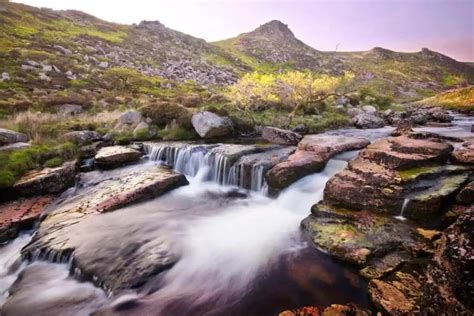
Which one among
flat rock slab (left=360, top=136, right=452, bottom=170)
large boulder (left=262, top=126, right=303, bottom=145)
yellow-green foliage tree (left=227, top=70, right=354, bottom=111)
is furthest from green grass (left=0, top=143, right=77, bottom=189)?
flat rock slab (left=360, top=136, right=452, bottom=170)

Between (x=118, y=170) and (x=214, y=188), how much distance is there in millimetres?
4715

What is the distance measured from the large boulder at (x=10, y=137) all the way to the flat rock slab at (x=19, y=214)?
478 centimetres

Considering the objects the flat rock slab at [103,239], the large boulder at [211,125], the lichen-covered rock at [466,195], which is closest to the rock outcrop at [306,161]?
the flat rock slab at [103,239]

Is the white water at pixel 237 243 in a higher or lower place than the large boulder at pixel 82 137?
→ lower

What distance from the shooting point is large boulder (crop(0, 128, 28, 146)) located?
14.3 m

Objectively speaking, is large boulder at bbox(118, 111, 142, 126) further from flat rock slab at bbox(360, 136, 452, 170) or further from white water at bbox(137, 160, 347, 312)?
flat rock slab at bbox(360, 136, 452, 170)

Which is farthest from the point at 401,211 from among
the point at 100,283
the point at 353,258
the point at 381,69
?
the point at 381,69

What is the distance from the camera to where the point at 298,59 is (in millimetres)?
119125

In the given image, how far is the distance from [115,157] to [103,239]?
6892 millimetres

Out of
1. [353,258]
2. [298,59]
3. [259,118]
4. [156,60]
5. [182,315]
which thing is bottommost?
[182,315]

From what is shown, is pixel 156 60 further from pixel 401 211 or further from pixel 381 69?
pixel 381 69

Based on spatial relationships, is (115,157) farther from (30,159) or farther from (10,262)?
(10,262)

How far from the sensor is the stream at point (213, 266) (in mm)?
6129

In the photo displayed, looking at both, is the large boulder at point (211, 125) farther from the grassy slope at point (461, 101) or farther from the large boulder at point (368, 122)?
the grassy slope at point (461, 101)
